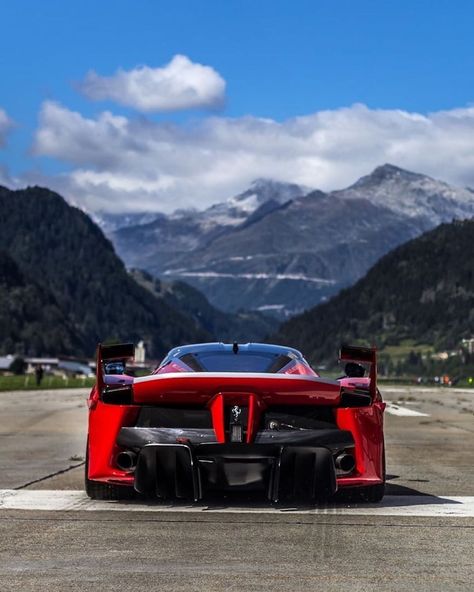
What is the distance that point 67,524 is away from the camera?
9.64 metres

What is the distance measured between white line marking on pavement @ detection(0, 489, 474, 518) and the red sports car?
0.19m

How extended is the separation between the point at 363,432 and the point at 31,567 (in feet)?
12.8

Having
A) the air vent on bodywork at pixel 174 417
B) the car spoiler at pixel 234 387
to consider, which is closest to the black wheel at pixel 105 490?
the air vent on bodywork at pixel 174 417

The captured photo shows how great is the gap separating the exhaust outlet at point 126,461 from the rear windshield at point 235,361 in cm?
Result: 115

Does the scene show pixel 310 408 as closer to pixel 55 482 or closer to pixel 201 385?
pixel 201 385

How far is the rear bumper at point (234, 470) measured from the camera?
995 cm

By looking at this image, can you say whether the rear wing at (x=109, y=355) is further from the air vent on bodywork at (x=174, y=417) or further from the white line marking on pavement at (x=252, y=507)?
the white line marking on pavement at (x=252, y=507)

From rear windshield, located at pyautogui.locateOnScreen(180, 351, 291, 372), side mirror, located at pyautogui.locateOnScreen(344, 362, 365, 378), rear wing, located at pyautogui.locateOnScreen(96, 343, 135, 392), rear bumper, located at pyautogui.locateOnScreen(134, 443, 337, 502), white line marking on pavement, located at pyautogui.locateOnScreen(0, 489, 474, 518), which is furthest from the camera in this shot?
side mirror, located at pyautogui.locateOnScreen(344, 362, 365, 378)

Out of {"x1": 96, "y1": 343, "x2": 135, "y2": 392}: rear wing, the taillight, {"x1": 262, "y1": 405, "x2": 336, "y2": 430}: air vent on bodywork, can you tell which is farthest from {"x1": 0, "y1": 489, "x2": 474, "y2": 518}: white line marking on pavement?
{"x1": 96, "y1": 343, "x2": 135, "y2": 392}: rear wing

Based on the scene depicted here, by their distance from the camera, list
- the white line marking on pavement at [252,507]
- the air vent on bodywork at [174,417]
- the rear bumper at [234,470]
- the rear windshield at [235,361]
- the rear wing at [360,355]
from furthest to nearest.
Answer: the rear windshield at [235,361], the rear wing at [360,355], the white line marking on pavement at [252,507], the air vent on bodywork at [174,417], the rear bumper at [234,470]

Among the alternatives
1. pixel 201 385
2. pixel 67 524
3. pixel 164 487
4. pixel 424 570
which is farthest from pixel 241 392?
pixel 424 570

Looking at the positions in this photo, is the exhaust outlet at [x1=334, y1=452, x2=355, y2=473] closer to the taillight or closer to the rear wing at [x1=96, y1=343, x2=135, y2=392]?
the taillight

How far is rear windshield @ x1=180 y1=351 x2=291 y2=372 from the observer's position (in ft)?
37.5

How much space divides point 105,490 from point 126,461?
0.72 metres
